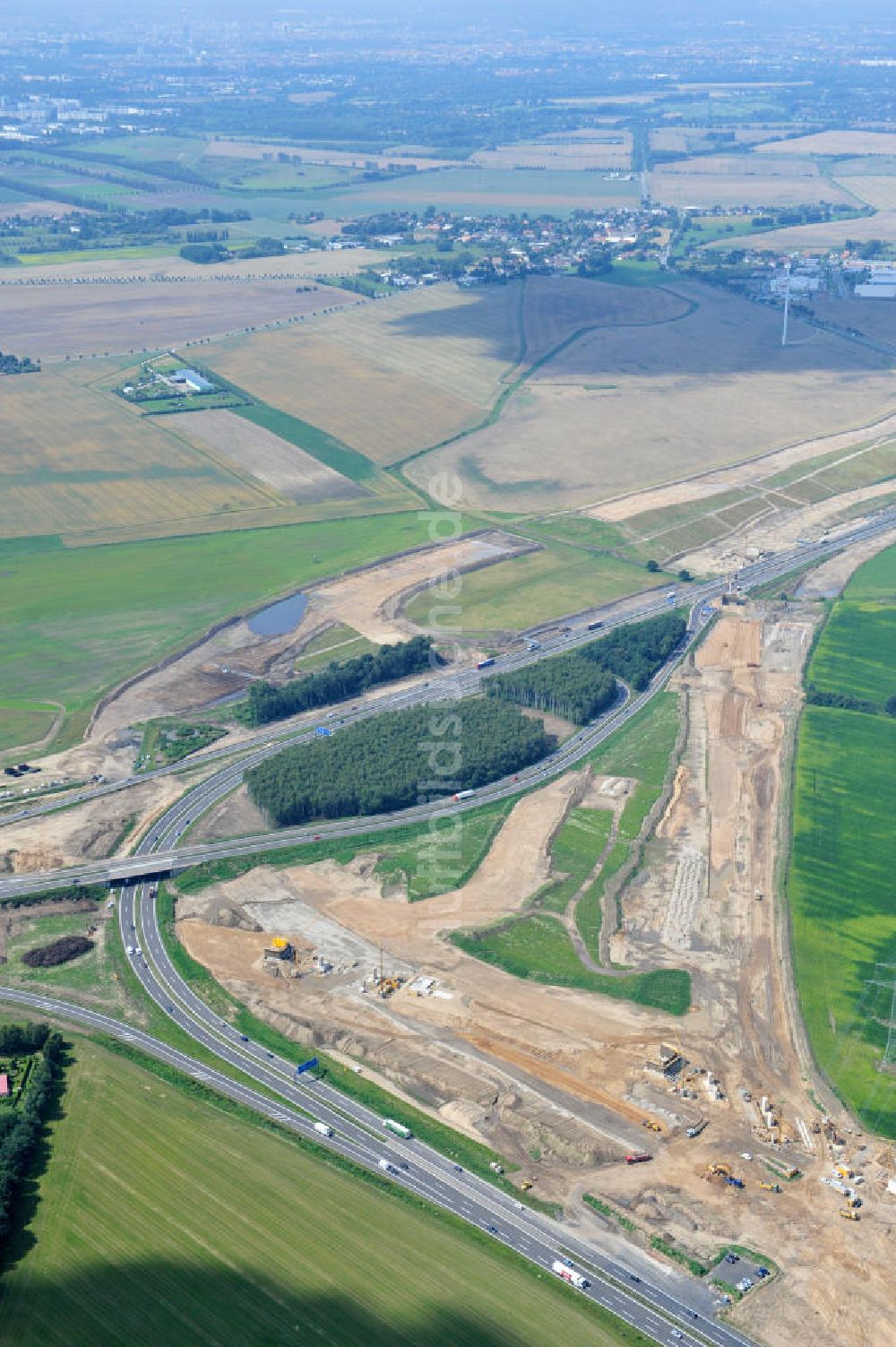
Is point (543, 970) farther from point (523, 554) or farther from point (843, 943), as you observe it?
point (523, 554)

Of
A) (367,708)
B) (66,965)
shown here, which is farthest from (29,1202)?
(367,708)

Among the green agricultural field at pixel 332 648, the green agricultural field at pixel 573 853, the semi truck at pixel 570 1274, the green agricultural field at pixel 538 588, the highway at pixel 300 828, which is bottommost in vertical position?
the semi truck at pixel 570 1274

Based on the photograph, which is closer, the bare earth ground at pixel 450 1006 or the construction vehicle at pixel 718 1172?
the construction vehicle at pixel 718 1172

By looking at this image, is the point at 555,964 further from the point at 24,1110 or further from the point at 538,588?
the point at 538,588

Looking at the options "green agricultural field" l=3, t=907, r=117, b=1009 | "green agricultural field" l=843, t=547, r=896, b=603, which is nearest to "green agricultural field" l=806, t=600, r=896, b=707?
"green agricultural field" l=843, t=547, r=896, b=603

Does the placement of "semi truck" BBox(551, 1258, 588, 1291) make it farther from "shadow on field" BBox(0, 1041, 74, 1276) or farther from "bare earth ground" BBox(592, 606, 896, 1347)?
"shadow on field" BBox(0, 1041, 74, 1276)

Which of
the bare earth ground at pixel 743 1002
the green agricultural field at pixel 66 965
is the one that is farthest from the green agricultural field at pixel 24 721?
the bare earth ground at pixel 743 1002

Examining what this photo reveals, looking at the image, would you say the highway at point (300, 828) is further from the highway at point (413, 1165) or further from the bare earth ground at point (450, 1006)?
the highway at point (413, 1165)
